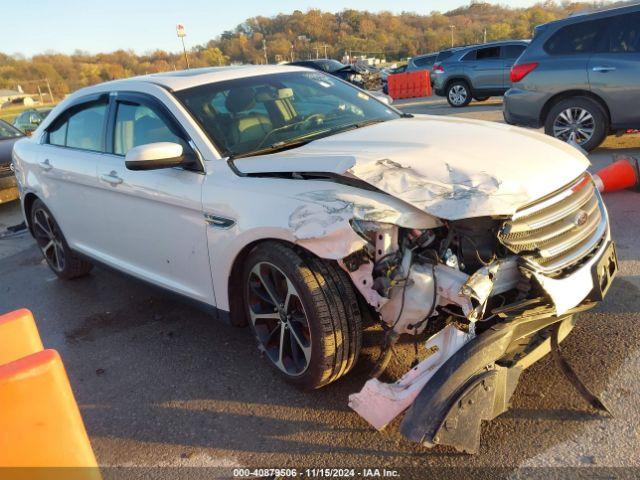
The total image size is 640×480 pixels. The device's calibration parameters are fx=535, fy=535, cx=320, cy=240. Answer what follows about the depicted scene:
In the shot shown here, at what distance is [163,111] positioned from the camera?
3.53 m

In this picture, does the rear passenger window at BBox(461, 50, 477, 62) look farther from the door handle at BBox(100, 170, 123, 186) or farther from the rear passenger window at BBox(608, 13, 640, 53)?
the door handle at BBox(100, 170, 123, 186)

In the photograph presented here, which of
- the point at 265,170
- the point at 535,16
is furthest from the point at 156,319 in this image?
the point at 535,16

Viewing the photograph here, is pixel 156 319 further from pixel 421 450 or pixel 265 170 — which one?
pixel 421 450

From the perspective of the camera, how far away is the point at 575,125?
7309 mm

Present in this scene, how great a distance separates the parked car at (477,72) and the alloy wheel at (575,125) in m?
8.28

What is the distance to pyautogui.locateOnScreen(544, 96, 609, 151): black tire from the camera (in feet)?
23.3

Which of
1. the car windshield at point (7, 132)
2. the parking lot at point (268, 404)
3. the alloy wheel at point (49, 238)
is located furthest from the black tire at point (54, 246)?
the car windshield at point (7, 132)

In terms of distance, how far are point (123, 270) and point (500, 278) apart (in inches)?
110

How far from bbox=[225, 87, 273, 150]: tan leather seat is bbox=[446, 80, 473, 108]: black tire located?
43.7 feet

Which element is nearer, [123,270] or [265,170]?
[265,170]

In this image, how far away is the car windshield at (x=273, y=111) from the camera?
11.1ft

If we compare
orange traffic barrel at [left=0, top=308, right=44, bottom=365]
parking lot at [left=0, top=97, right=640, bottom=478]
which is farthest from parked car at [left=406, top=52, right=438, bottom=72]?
orange traffic barrel at [left=0, top=308, right=44, bottom=365]

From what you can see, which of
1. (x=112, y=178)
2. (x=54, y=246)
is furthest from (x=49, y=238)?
(x=112, y=178)

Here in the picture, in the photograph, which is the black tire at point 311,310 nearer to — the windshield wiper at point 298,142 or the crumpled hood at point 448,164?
the crumpled hood at point 448,164
